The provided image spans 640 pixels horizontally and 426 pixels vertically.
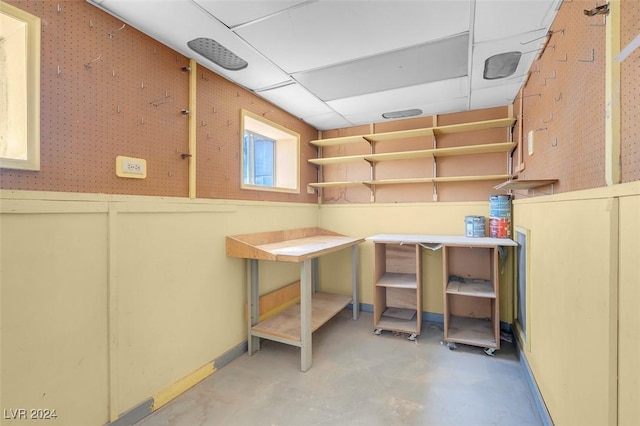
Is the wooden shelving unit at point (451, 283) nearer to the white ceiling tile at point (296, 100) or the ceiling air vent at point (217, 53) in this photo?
the white ceiling tile at point (296, 100)

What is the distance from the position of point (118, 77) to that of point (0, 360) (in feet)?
4.85

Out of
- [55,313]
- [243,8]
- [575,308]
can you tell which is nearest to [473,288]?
[575,308]

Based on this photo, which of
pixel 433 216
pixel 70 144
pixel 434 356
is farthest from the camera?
pixel 433 216

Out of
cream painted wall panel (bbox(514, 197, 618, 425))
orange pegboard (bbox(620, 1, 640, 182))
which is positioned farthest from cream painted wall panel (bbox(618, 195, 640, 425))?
orange pegboard (bbox(620, 1, 640, 182))

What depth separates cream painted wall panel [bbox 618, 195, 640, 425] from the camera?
2.57ft

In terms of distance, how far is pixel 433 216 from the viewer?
10.5 ft

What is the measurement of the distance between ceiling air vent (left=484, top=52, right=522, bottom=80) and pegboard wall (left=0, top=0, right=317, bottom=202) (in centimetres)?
209

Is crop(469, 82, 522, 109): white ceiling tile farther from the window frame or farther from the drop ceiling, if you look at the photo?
the window frame

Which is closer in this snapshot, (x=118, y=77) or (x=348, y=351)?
(x=118, y=77)

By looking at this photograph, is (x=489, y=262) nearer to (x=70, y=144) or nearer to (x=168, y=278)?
(x=168, y=278)

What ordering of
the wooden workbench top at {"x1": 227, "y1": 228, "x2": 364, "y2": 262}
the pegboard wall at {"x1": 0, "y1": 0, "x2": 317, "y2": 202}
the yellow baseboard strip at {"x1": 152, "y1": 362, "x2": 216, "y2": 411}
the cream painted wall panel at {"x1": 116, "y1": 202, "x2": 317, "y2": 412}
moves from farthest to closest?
1. the wooden workbench top at {"x1": 227, "y1": 228, "x2": 364, "y2": 262}
2. the yellow baseboard strip at {"x1": 152, "y1": 362, "x2": 216, "y2": 411}
3. the cream painted wall panel at {"x1": 116, "y1": 202, "x2": 317, "y2": 412}
4. the pegboard wall at {"x1": 0, "y1": 0, "x2": 317, "y2": 202}

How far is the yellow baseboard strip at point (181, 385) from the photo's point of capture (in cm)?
179

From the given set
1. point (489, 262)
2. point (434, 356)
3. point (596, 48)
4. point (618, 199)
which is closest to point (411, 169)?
point (489, 262)

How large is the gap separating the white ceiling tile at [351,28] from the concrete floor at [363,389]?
2340 mm
